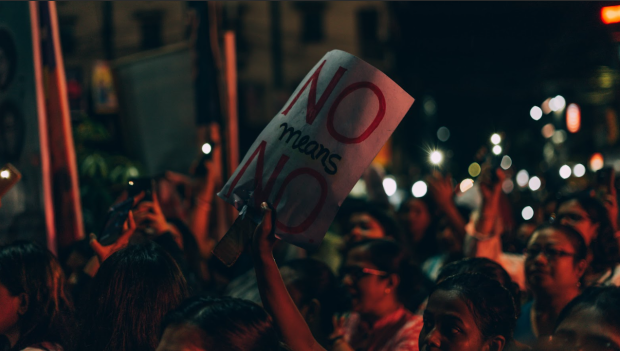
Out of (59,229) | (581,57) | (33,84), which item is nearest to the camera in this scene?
(33,84)

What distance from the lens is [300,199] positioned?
7.84 ft

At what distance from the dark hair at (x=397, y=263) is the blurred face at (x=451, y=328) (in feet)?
2.70

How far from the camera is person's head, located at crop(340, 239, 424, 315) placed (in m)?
3.17

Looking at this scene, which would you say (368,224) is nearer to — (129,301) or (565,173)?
(129,301)

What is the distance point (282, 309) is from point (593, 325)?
1.15 metres

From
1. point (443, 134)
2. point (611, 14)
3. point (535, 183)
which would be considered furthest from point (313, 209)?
point (443, 134)

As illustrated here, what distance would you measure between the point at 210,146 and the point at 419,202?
1912mm

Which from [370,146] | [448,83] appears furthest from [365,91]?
[448,83]

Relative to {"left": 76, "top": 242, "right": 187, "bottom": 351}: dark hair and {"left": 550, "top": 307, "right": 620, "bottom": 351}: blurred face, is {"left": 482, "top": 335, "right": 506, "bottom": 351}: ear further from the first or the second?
{"left": 76, "top": 242, "right": 187, "bottom": 351}: dark hair

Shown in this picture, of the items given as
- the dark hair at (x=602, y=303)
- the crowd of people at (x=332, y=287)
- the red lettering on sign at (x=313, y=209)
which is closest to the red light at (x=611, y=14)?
the crowd of people at (x=332, y=287)

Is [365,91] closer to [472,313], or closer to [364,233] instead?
[472,313]

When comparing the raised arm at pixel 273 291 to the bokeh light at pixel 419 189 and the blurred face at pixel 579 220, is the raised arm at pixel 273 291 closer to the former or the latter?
the blurred face at pixel 579 220

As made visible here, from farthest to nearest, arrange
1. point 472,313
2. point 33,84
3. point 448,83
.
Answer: point 448,83 < point 33,84 < point 472,313

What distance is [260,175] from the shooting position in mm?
2475
